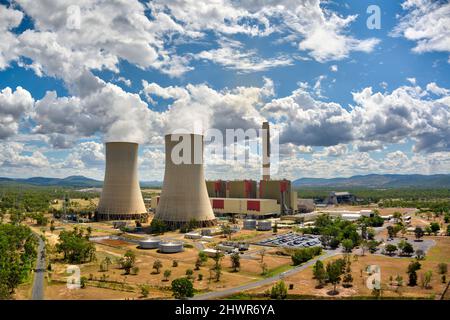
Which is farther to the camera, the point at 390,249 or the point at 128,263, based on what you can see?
the point at 390,249

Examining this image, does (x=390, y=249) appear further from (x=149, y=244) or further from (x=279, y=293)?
(x=149, y=244)

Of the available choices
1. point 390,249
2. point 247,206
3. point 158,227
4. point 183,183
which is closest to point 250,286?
point 390,249

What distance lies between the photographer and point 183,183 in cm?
5659

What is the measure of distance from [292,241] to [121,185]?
34.4m

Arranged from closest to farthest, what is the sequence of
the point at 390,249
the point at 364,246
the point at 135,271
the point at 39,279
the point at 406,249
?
the point at 39,279
the point at 135,271
the point at 406,249
the point at 390,249
the point at 364,246

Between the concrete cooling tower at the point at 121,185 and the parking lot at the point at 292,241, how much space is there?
29.4 metres

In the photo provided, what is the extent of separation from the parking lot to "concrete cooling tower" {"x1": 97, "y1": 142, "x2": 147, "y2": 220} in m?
29.4

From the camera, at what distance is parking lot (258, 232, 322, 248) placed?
4931 centimetres

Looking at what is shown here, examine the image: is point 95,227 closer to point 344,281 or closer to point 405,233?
point 344,281

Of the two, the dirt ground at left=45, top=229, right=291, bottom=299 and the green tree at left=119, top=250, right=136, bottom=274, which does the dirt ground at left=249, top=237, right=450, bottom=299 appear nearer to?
the dirt ground at left=45, top=229, right=291, bottom=299

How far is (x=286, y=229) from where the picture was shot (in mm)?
65000
